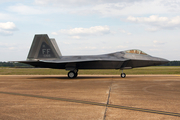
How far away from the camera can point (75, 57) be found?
2011 centimetres

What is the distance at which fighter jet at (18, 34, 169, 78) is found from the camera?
19047 mm

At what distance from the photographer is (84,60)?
1852cm

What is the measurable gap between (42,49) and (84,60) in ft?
16.7

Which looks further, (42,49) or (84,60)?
(42,49)

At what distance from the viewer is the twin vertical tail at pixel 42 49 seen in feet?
66.0

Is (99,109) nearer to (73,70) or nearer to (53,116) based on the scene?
(53,116)

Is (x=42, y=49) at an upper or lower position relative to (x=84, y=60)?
upper

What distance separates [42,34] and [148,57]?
462 inches

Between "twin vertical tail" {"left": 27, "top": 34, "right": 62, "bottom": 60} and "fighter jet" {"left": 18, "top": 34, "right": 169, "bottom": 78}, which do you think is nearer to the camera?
"fighter jet" {"left": 18, "top": 34, "right": 169, "bottom": 78}

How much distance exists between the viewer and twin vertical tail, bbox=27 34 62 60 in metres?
20.1

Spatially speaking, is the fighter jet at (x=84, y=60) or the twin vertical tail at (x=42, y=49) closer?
the fighter jet at (x=84, y=60)

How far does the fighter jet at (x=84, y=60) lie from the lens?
19.0 m

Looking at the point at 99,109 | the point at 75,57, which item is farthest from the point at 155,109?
the point at 75,57

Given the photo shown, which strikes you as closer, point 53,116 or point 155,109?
point 53,116
